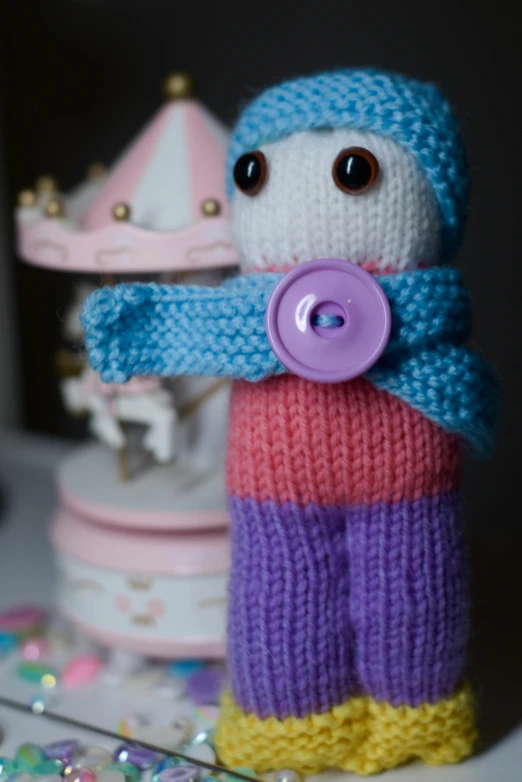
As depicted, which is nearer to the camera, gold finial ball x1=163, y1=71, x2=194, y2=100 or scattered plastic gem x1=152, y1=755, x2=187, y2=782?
scattered plastic gem x1=152, y1=755, x2=187, y2=782

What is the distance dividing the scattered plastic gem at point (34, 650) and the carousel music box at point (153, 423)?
35mm

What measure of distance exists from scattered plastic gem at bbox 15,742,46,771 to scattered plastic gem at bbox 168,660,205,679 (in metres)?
0.13

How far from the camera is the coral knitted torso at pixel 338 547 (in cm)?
51

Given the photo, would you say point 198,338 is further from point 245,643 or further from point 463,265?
point 463,265

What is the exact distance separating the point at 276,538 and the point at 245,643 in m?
0.07

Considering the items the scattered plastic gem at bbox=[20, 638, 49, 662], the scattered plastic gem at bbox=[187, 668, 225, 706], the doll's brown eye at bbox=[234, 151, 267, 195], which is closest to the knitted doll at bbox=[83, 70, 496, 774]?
the doll's brown eye at bbox=[234, 151, 267, 195]

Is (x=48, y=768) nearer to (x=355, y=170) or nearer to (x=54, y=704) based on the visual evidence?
(x=54, y=704)

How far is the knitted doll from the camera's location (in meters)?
0.50

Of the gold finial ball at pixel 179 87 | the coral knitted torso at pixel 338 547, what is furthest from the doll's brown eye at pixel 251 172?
the gold finial ball at pixel 179 87

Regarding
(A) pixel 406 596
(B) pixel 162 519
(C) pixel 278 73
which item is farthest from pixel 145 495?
(C) pixel 278 73

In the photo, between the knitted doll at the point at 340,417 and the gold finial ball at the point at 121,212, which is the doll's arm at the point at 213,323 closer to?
the knitted doll at the point at 340,417

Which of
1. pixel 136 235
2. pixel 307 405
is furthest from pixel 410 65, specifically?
pixel 307 405

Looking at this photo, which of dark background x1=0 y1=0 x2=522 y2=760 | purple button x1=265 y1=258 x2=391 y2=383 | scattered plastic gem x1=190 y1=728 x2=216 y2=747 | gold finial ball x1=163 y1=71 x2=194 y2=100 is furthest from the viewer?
dark background x1=0 y1=0 x2=522 y2=760

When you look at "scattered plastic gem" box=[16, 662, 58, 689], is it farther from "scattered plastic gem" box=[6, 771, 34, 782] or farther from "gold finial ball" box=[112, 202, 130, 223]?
"gold finial ball" box=[112, 202, 130, 223]
